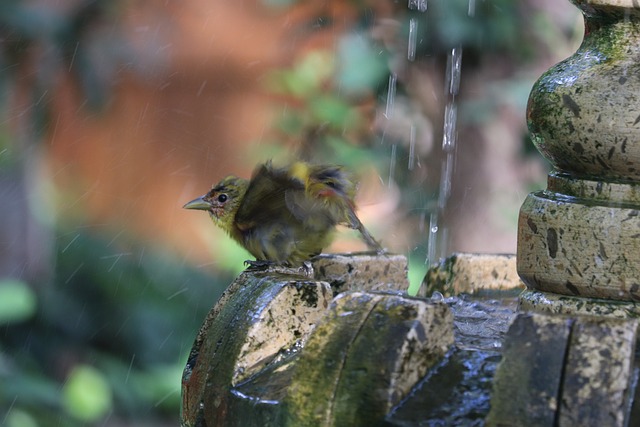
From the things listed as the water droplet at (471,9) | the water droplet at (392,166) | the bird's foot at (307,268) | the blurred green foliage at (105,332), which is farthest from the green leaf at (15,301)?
the bird's foot at (307,268)

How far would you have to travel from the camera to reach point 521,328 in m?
1.16

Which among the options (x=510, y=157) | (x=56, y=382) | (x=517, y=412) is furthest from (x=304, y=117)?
(x=517, y=412)

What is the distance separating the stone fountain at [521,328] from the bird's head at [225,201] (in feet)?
2.91

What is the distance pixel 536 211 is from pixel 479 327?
20 centimetres

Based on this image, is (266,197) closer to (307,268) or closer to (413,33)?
(307,268)

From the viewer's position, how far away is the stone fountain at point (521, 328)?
44.3 inches

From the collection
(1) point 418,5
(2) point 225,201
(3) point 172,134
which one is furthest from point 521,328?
(3) point 172,134

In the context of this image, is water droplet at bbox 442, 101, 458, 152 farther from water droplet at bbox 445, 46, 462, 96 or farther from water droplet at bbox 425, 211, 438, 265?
water droplet at bbox 425, 211, 438, 265

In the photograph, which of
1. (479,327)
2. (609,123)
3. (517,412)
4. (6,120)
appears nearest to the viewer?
(517,412)

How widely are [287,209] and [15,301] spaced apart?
188 cm

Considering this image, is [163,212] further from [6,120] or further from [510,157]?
[510,157]

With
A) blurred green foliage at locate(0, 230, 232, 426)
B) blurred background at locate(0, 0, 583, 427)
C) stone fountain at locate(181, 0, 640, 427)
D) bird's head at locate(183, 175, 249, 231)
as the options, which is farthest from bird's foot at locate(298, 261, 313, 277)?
blurred green foliage at locate(0, 230, 232, 426)

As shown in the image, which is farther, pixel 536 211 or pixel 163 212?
pixel 163 212

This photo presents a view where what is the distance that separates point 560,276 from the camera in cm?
146
